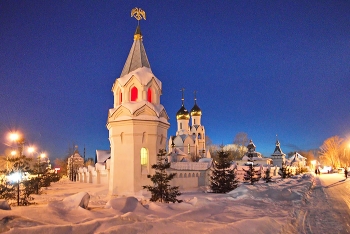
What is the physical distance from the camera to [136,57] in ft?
59.8

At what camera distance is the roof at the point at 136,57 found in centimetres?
1794

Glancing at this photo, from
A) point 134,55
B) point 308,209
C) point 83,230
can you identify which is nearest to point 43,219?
point 83,230

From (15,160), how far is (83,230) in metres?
7.59

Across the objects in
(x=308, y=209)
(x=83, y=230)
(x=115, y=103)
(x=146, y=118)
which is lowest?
(x=308, y=209)

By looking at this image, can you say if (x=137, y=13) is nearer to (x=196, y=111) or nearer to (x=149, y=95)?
(x=149, y=95)

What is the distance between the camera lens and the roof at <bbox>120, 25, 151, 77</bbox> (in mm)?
17938

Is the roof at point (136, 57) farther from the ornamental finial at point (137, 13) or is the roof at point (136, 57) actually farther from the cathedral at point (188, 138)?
the cathedral at point (188, 138)

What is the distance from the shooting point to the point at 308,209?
1091cm

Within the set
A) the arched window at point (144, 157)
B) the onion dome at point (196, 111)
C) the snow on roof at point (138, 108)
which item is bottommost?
the arched window at point (144, 157)

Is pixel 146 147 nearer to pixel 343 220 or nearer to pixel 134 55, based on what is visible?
pixel 134 55

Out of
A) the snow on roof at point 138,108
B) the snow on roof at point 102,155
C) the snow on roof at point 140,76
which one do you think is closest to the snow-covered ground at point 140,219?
the snow on roof at point 138,108

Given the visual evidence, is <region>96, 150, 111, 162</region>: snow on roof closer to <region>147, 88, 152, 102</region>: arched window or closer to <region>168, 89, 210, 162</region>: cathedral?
<region>168, 89, 210, 162</region>: cathedral

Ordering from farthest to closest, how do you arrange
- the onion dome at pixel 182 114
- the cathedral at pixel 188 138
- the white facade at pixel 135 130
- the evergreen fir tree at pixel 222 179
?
the onion dome at pixel 182 114
the cathedral at pixel 188 138
the evergreen fir tree at pixel 222 179
the white facade at pixel 135 130

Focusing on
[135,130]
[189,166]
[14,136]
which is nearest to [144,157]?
[135,130]
